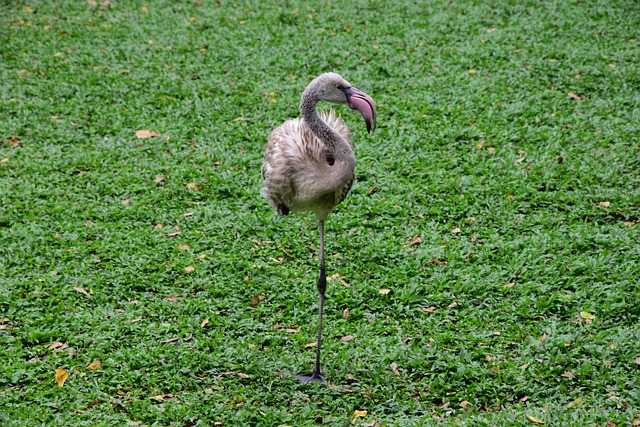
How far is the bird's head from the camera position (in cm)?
439

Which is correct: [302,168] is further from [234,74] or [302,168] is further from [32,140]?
[234,74]

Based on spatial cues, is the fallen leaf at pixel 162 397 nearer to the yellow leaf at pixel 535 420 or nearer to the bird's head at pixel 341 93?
the bird's head at pixel 341 93

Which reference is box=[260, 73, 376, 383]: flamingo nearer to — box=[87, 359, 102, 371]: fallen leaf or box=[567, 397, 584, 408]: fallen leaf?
box=[87, 359, 102, 371]: fallen leaf

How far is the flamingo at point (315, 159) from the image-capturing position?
Answer: 14.9 feet

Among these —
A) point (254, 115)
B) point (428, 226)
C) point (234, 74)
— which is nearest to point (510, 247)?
point (428, 226)

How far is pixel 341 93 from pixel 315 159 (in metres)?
0.51

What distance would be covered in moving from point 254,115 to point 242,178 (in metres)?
1.46

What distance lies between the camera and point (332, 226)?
22.1 feet

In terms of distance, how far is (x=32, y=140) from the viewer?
8133mm

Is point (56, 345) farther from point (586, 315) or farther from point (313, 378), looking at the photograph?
point (586, 315)

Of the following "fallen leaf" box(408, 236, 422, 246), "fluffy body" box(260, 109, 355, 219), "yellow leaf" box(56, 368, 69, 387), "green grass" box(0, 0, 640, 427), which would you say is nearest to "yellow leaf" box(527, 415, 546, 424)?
"green grass" box(0, 0, 640, 427)

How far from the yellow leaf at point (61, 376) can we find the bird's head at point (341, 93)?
8.79 feet

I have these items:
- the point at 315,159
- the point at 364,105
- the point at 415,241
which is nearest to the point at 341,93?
the point at 364,105

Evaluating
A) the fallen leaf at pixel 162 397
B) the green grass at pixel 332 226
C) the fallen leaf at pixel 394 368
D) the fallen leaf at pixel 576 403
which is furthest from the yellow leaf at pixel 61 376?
the fallen leaf at pixel 576 403
